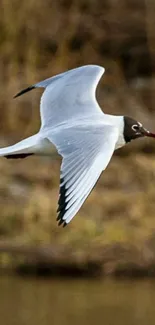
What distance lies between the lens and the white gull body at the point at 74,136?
14.9 feet

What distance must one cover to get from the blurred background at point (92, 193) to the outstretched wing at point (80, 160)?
2749mm

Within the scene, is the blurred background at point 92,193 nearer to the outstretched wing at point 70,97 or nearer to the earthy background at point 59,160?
the earthy background at point 59,160

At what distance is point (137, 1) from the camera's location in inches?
513

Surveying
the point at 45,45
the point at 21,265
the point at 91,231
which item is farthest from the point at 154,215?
the point at 45,45

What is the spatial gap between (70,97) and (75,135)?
74 cm

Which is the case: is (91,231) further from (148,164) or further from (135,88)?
(135,88)

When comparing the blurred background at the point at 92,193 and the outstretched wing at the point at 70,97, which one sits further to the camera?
the blurred background at the point at 92,193

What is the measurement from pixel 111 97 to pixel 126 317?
407 centimetres

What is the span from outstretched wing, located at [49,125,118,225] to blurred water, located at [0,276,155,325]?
2704 mm

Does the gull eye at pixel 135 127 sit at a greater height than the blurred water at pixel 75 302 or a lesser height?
greater

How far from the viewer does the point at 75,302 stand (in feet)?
27.4

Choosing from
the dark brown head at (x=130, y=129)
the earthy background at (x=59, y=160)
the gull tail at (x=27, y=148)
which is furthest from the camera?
the earthy background at (x=59, y=160)

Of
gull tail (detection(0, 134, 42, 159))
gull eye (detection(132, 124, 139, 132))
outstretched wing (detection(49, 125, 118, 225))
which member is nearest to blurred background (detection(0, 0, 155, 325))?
gull eye (detection(132, 124, 139, 132))

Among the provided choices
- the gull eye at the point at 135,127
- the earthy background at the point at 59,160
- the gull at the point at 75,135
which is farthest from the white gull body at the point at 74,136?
the earthy background at the point at 59,160
